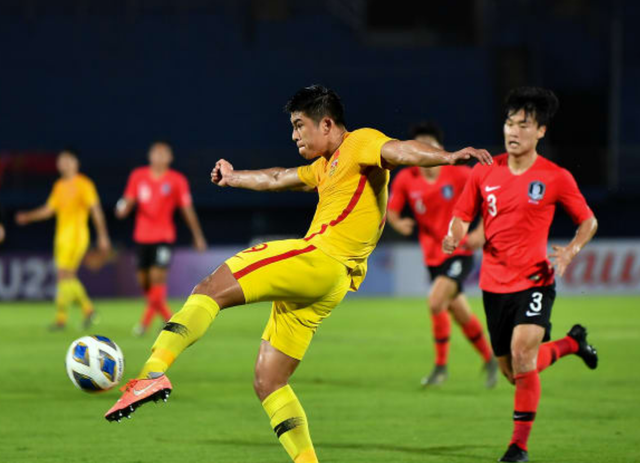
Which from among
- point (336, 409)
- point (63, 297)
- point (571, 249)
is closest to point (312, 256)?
point (571, 249)

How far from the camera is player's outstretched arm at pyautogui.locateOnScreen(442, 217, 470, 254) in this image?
689cm

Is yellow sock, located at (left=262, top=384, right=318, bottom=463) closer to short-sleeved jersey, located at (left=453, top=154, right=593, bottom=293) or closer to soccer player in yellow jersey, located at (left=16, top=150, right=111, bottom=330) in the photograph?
short-sleeved jersey, located at (left=453, top=154, right=593, bottom=293)

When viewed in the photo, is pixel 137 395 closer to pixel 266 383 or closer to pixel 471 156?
pixel 266 383

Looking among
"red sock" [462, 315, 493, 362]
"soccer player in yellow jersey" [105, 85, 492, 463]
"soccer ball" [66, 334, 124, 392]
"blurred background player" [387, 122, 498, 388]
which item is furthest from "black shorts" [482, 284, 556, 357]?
"red sock" [462, 315, 493, 362]

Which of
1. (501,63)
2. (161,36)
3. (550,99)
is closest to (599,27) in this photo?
(501,63)

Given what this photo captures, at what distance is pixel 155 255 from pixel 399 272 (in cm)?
1053

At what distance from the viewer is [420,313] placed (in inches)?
797

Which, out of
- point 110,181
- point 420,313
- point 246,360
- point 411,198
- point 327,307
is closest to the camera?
point 327,307

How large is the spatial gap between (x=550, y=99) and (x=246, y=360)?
6524 millimetres

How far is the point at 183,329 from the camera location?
5191 millimetres

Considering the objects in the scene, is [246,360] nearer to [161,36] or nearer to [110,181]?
[110,181]

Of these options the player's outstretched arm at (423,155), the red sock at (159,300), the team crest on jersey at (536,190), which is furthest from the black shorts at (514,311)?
the red sock at (159,300)

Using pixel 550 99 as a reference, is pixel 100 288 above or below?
below

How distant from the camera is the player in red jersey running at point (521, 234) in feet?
22.5
